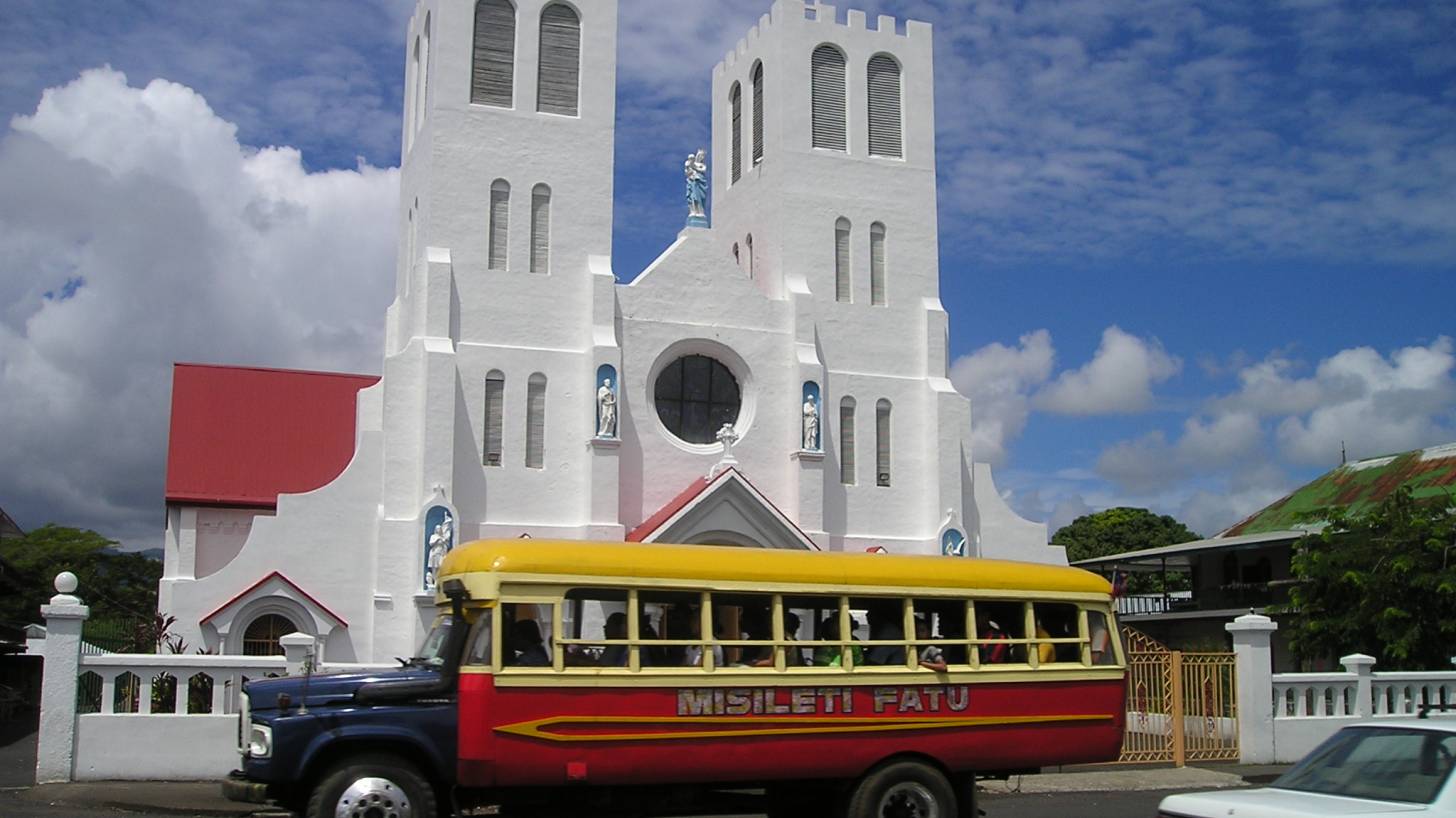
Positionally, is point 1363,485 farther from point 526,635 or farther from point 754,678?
point 526,635

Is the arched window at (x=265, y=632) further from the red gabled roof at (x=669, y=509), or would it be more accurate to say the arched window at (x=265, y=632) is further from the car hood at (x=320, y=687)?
the car hood at (x=320, y=687)

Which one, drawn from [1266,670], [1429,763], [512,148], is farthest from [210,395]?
[1429,763]

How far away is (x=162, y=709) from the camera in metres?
17.7

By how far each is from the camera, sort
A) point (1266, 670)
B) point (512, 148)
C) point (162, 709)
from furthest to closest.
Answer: point (512, 148) → point (1266, 670) → point (162, 709)

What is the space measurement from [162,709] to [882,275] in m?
18.1

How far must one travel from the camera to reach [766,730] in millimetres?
11133

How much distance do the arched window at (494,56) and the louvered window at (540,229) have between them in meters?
1.94

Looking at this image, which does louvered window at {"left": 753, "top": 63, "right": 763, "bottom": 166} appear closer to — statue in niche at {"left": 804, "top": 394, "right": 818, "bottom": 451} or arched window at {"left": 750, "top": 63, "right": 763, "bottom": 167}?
arched window at {"left": 750, "top": 63, "right": 763, "bottom": 167}

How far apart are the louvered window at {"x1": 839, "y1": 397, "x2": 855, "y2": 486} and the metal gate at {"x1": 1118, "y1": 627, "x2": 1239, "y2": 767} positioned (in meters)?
10.2

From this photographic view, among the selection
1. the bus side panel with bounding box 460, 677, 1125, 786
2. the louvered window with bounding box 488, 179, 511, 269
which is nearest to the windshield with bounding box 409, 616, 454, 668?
the bus side panel with bounding box 460, 677, 1125, 786

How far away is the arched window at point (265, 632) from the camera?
26.2 metres

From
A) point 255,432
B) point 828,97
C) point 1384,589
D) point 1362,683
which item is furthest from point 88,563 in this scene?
point 1362,683

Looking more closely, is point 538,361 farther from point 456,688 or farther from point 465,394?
point 456,688

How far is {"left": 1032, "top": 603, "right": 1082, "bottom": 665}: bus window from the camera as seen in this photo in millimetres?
12266
